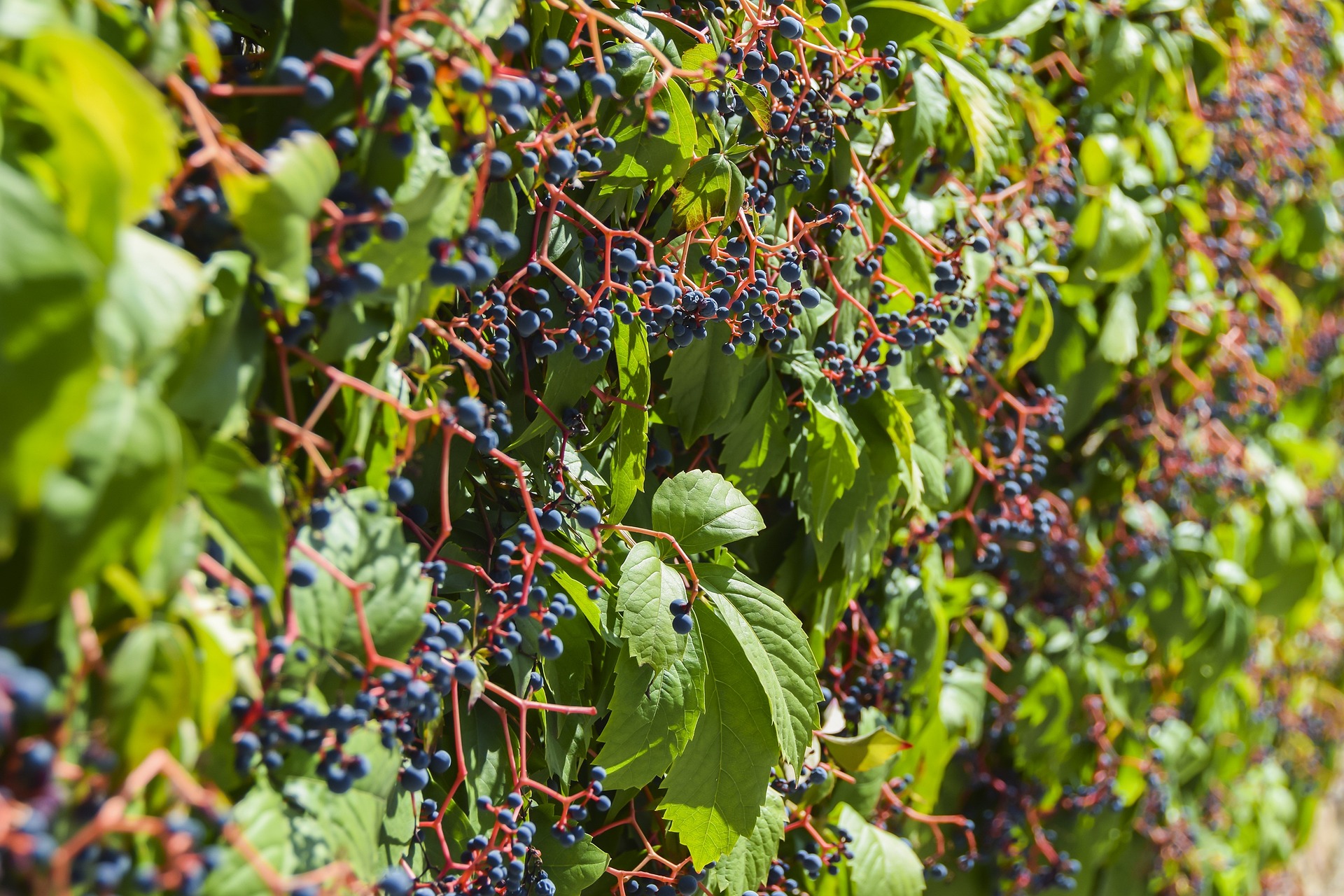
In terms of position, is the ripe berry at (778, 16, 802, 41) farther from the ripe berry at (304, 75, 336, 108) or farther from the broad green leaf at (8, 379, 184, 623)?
the broad green leaf at (8, 379, 184, 623)

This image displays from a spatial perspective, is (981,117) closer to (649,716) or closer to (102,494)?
(649,716)

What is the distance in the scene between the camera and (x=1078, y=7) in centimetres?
210

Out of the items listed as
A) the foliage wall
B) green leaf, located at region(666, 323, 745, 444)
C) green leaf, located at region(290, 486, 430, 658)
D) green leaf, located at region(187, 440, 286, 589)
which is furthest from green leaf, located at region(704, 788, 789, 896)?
green leaf, located at region(187, 440, 286, 589)

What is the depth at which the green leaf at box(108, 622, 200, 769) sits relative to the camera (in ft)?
2.07

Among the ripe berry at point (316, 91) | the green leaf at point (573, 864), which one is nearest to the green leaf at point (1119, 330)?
the green leaf at point (573, 864)

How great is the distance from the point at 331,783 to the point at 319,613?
134 mm

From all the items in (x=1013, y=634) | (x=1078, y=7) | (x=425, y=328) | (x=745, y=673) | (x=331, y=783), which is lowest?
(x=1013, y=634)

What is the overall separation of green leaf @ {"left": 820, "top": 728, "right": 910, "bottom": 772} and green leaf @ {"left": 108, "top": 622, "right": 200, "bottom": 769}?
105cm

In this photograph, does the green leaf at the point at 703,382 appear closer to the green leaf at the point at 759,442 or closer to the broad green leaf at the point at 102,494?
the green leaf at the point at 759,442

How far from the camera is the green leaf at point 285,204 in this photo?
0.69 meters

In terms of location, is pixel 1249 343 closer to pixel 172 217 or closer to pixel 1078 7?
pixel 1078 7

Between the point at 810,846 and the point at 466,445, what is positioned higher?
the point at 466,445

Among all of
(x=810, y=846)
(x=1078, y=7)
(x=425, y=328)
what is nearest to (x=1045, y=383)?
(x=1078, y=7)

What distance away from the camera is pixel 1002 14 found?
174cm
